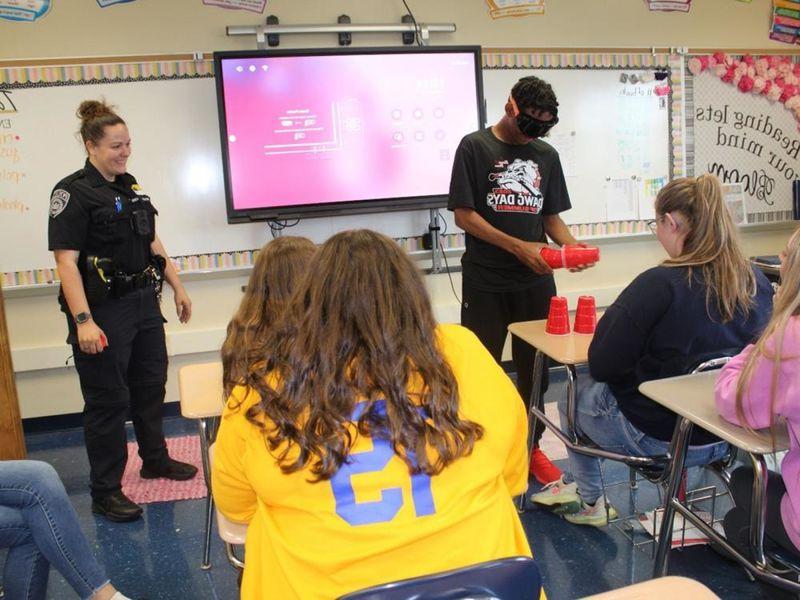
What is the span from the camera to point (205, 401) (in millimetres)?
2016

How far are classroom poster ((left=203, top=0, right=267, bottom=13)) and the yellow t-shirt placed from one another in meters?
2.84

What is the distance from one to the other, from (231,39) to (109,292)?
5.14 ft

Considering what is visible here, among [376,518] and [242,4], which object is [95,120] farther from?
[376,518]

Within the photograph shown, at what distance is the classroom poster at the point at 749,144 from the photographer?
4.11 m

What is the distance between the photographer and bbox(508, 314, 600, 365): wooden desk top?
203 cm

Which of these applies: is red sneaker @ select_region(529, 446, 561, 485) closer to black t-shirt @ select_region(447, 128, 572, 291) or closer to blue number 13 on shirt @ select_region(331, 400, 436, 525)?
black t-shirt @ select_region(447, 128, 572, 291)

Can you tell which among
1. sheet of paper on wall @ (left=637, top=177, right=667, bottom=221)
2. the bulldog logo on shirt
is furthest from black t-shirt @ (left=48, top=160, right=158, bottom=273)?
sheet of paper on wall @ (left=637, top=177, right=667, bottom=221)

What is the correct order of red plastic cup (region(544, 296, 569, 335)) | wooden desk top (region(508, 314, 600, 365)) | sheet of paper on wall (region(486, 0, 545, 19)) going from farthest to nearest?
sheet of paper on wall (region(486, 0, 545, 19)), red plastic cup (region(544, 296, 569, 335)), wooden desk top (region(508, 314, 600, 365))

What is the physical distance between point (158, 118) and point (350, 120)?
36.9 inches

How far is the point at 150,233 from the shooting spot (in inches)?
104

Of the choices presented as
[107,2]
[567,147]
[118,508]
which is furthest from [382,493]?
[567,147]

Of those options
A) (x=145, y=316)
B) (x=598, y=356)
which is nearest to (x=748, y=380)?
(x=598, y=356)

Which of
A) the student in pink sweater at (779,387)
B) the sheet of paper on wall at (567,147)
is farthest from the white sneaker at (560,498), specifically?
the sheet of paper on wall at (567,147)

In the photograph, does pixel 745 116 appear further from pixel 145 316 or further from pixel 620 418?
pixel 145 316
